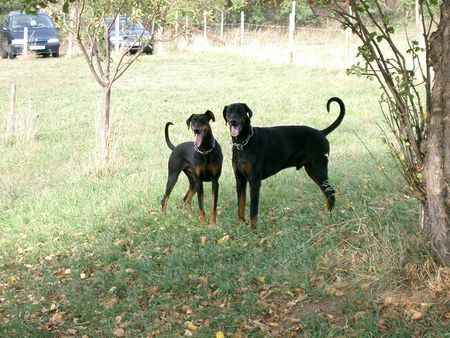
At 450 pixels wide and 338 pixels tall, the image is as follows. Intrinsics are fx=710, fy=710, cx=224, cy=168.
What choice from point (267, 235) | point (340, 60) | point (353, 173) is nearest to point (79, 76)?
point (340, 60)

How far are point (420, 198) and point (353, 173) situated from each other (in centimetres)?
395

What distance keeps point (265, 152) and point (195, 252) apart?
54.6 inches

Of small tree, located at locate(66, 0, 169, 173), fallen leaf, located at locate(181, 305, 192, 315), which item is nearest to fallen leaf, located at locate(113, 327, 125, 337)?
fallen leaf, located at locate(181, 305, 192, 315)

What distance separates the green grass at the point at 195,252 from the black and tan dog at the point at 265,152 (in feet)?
0.98

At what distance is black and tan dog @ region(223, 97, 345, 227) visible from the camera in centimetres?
736

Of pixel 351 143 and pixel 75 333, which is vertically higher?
pixel 351 143

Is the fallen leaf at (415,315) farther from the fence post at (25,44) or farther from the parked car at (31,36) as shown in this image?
the parked car at (31,36)

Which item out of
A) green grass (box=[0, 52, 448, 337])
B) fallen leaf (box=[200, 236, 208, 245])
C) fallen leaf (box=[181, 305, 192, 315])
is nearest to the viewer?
green grass (box=[0, 52, 448, 337])

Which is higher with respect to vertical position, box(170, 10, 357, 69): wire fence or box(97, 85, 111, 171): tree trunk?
box(170, 10, 357, 69): wire fence

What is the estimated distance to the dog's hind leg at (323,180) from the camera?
7543 millimetres

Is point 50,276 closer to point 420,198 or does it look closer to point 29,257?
point 29,257

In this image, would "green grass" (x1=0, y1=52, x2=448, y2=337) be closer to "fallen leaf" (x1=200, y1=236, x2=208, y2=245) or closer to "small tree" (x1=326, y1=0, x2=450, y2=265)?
"fallen leaf" (x1=200, y1=236, x2=208, y2=245)

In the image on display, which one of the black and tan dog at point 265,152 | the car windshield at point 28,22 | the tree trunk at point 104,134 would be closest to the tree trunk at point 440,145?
the black and tan dog at point 265,152

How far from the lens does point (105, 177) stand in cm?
1095
